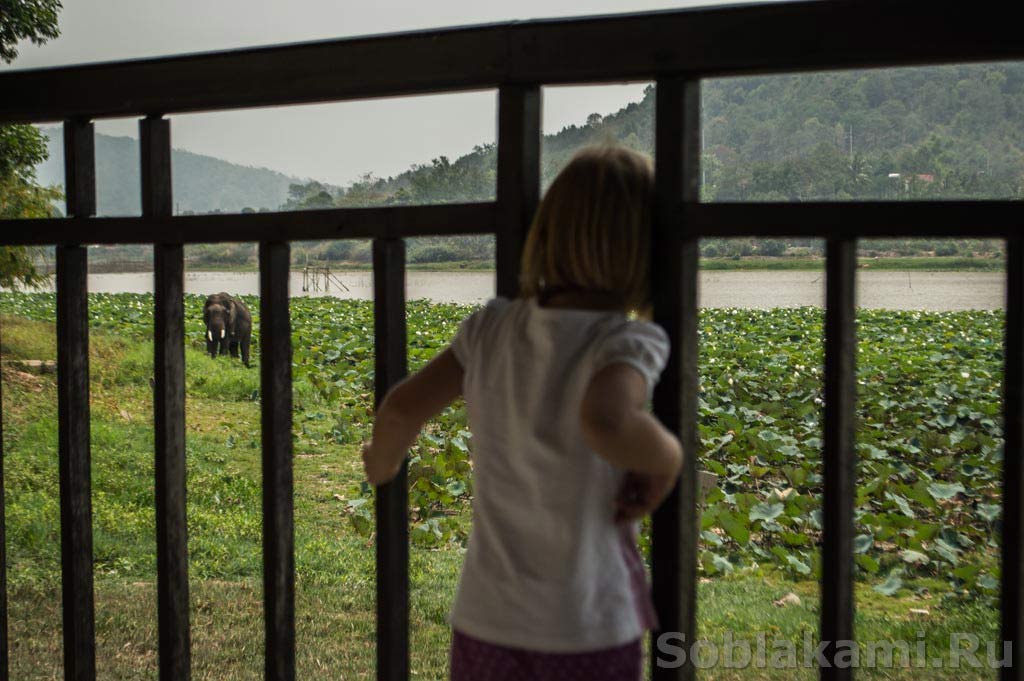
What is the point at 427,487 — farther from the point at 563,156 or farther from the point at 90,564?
the point at 563,156

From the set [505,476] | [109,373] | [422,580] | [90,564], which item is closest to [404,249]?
[505,476]

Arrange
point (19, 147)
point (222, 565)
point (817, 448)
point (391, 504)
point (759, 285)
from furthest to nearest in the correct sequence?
point (19, 147) → point (222, 565) → point (817, 448) → point (759, 285) → point (391, 504)

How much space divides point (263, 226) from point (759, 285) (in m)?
1.02

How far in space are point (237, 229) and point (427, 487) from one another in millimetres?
2215

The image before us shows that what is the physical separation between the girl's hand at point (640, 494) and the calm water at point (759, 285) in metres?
0.51

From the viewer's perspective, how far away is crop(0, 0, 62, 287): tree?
516 cm

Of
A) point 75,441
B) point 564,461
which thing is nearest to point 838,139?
point 564,461

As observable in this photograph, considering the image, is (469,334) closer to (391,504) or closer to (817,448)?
(391,504)

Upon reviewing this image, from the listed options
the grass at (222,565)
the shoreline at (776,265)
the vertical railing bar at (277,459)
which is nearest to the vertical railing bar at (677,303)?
the shoreline at (776,265)

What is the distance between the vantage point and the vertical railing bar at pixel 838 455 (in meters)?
1.08

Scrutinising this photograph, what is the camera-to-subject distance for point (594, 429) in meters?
0.93

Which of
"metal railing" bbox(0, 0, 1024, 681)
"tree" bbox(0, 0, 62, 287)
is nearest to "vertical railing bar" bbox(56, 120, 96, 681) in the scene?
"metal railing" bbox(0, 0, 1024, 681)

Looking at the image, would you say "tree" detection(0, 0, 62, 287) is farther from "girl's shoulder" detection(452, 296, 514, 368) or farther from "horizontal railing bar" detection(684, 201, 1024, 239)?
"horizontal railing bar" detection(684, 201, 1024, 239)

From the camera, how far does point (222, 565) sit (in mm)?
4246
